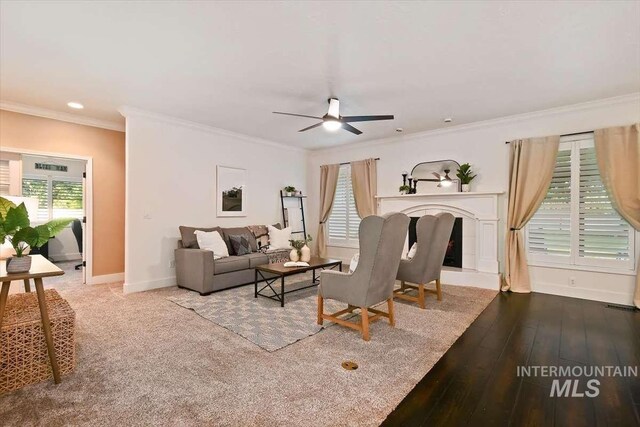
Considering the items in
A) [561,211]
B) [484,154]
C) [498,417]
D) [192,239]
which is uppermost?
[484,154]

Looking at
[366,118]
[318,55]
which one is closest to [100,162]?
[318,55]

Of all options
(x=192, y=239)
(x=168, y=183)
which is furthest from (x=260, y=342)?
(x=168, y=183)

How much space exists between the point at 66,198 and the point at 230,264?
18.2ft

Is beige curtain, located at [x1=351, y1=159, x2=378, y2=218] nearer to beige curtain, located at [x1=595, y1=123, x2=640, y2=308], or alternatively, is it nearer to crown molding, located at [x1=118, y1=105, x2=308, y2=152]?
crown molding, located at [x1=118, y1=105, x2=308, y2=152]

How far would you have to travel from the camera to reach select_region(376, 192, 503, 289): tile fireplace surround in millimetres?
4992

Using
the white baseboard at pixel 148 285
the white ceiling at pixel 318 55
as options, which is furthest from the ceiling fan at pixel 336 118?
the white baseboard at pixel 148 285

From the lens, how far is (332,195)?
712cm

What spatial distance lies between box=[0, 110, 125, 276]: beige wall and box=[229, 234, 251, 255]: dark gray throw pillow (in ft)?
6.70

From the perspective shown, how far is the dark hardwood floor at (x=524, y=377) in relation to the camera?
1856mm

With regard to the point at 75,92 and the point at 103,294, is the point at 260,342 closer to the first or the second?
the point at 103,294

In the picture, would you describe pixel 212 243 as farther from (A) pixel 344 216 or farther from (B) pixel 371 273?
(A) pixel 344 216

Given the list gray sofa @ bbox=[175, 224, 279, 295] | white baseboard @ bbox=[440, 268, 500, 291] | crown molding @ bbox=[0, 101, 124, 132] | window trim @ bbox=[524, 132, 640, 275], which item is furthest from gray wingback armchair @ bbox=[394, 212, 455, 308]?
crown molding @ bbox=[0, 101, 124, 132]

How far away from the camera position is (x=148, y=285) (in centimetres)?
476

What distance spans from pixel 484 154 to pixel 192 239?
5.08 meters
